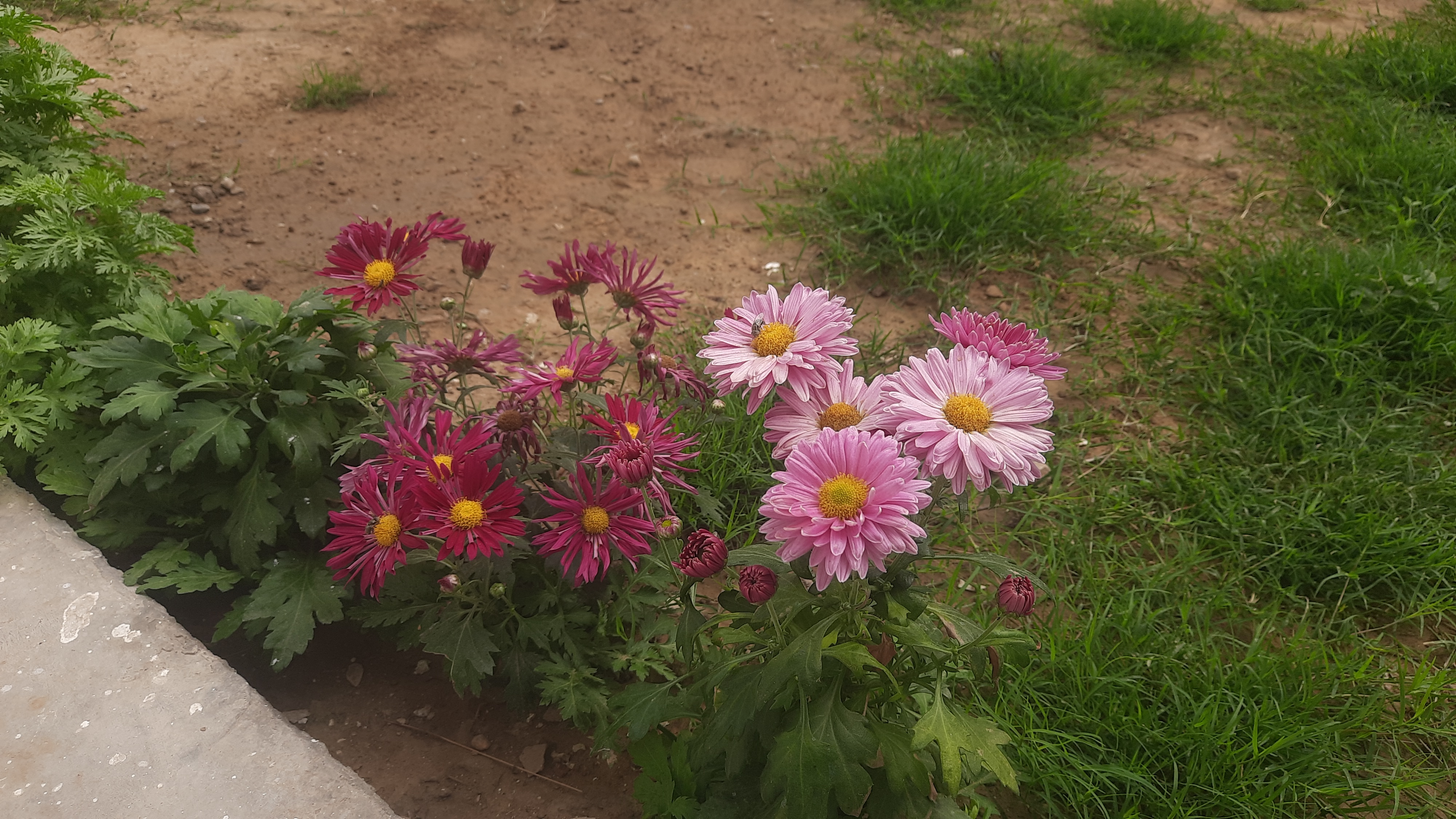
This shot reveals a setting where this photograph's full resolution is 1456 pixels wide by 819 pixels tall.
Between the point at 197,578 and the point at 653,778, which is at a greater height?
the point at 197,578

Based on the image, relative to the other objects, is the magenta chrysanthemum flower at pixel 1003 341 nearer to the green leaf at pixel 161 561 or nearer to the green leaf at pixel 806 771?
the green leaf at pixel 806 771

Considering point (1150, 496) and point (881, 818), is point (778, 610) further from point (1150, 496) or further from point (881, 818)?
point (1150, 496)

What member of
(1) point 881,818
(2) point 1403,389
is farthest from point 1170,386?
(1) point 881,818

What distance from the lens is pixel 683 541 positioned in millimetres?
2057

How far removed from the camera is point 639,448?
56.4 inches

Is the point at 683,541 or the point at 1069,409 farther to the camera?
the point at 1069,409

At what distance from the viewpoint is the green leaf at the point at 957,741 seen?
1.33 meters

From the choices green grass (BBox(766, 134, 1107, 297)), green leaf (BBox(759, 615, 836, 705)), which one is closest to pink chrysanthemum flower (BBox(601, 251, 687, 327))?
green leaf (BBox(759, 615, 836, 705))

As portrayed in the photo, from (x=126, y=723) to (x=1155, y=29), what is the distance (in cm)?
490

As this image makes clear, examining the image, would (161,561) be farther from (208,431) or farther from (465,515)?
(465,515)

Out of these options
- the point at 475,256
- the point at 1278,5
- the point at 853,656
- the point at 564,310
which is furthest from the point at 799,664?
the point at 1278,5

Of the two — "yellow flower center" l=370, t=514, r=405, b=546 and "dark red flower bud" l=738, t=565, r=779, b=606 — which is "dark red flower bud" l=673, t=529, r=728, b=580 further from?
"yellow flower center" l=370, t=514, r=405, b=546

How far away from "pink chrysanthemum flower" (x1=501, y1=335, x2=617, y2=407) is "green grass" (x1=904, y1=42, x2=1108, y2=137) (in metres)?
2.87

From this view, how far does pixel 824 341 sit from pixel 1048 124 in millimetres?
3150
